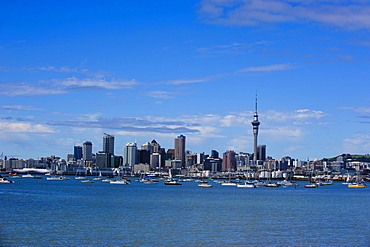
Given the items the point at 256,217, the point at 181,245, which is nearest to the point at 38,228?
the point at 181,245

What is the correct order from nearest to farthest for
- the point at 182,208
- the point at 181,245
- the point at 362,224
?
1. the point at 181,245
2. the point at 362,224
3. the point at 182,208

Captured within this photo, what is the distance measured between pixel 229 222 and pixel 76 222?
50.2ft

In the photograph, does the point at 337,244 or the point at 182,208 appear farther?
the point at 182,208

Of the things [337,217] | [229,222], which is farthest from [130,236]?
[337,217]

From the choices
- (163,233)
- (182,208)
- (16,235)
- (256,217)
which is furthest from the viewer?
(182,208)

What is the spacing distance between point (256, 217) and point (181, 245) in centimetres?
2232

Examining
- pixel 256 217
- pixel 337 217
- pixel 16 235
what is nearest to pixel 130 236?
pixel 16 235

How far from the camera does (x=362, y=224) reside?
56.7m

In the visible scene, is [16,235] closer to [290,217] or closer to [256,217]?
[256,217]

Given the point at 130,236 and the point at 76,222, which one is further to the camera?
the point at 76,222

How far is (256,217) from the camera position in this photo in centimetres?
6144

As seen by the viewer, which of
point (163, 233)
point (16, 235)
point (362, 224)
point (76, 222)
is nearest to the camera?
point (16, 235)

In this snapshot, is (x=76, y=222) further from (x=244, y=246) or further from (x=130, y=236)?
(x=244, y=246)

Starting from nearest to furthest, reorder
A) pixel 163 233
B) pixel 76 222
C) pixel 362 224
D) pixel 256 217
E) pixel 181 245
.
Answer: pixel 181 245 → pixel 163 233 → pixel 76 222 → pixel 362 224 → pixel 256 217
